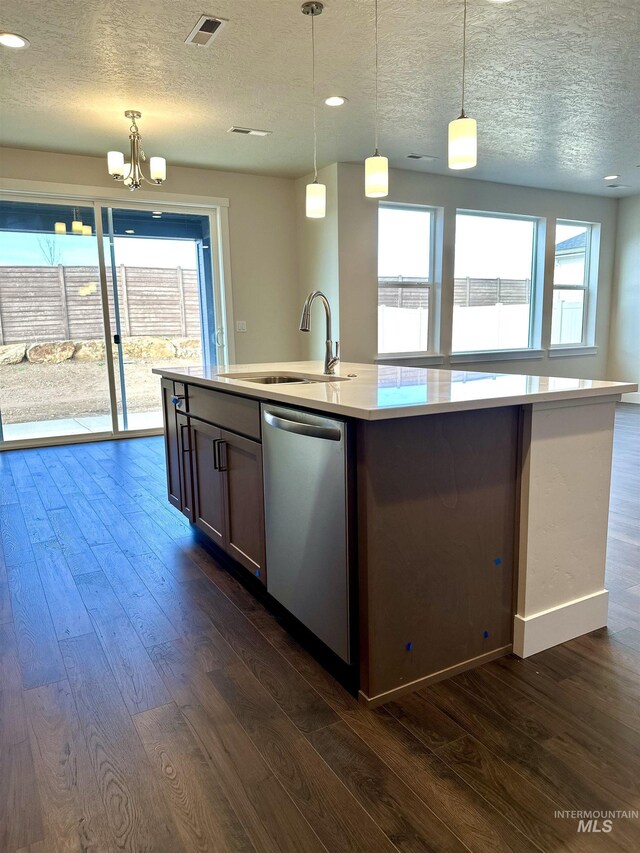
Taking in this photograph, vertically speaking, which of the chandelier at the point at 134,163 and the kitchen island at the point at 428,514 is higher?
the chandelier at the point at 134,163

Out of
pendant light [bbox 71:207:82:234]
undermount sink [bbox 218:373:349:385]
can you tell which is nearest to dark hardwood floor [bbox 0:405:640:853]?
undermount sink [bbox 218:373:349:385]

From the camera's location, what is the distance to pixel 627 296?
7742mm

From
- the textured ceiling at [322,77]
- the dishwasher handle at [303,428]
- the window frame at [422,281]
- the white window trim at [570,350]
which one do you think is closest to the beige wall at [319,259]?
the textured ceiling at [322,77]

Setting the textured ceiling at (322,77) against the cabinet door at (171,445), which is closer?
the textured ceiling at (322,77)

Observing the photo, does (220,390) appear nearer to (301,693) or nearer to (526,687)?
(301,693)

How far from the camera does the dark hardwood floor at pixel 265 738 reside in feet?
4.00

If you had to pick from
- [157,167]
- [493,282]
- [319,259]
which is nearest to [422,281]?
[493,282]

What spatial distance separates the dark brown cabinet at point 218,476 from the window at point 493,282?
14.6 feet

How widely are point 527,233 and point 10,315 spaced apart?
20.0 ft

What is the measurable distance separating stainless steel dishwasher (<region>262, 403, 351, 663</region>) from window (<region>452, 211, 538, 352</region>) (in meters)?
5.12

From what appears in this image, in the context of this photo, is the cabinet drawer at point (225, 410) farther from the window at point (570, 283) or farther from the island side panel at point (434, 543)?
the window at point (570, 283)

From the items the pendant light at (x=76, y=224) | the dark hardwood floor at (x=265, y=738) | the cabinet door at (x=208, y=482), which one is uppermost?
the pendant light at (x=76, y=224)

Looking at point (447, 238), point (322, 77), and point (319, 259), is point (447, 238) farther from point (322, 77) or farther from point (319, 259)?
point (322, 77)

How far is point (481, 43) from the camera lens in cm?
323
